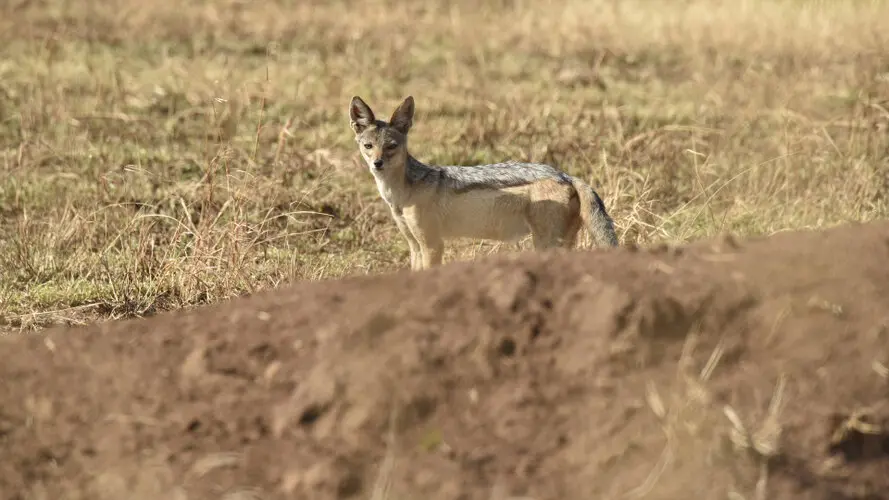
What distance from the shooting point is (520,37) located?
17531 mm

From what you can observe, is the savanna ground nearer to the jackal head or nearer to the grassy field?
the grassy field

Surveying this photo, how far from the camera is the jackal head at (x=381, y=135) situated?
8.52 metres

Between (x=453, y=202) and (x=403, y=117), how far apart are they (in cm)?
78

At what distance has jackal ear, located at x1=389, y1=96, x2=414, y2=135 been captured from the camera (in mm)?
8812

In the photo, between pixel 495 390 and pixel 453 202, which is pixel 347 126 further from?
pixel 495 390

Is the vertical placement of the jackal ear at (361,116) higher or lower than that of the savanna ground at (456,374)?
lower

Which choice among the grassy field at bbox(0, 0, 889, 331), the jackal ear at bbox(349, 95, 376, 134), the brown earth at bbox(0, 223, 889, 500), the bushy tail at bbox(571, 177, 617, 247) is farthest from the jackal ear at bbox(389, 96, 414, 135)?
the brown earth at bbox(0, 223, 889, 500)

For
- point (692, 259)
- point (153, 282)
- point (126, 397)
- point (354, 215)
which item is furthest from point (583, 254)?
point (354, 215)

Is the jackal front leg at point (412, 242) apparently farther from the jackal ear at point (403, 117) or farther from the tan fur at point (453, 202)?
the jackal ear at point (403, 117)

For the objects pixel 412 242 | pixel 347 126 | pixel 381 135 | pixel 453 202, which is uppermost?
pixel 381 135

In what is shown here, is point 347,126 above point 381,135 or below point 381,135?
below

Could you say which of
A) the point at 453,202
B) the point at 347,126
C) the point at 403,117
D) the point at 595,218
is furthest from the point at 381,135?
the point at 347,126

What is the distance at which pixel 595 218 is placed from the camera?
8086 mm

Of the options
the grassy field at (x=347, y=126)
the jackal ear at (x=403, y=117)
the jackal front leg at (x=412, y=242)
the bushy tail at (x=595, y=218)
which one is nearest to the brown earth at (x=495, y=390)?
the bushy tail at (x=595, y=218)
